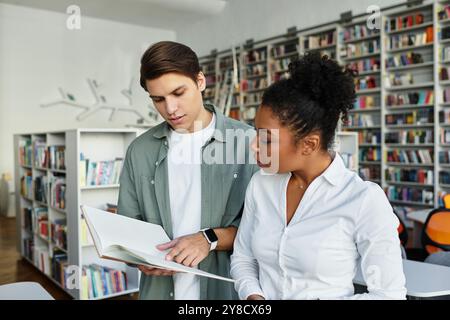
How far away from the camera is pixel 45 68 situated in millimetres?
9617

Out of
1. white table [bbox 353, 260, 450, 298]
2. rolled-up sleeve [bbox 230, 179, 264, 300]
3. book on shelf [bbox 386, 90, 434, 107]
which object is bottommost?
white table [bbox 353, 260, 450, 298]

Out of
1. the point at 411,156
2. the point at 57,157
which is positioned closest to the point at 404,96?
the point at 411,156

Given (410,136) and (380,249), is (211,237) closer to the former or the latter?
(380,249)

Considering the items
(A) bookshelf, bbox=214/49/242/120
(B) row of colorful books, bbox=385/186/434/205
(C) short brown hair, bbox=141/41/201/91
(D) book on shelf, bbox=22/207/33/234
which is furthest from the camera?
(A) bookshelf, bbox=214/49/242/120

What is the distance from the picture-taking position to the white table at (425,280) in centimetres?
190

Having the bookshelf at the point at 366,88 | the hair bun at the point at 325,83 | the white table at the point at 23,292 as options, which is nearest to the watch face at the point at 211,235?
the hair bun at the point at 325,83

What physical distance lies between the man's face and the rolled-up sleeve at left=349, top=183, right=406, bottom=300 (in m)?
0.58

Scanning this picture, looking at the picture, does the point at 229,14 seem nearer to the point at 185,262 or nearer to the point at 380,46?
the point at 380,46

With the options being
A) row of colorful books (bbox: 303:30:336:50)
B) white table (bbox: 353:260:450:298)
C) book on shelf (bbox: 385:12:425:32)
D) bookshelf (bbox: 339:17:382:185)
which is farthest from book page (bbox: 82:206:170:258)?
row of colorful books (bbox: 303:30:336:50)

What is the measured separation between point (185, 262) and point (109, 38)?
1037 centimetres

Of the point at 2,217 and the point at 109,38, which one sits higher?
the point at 109,38

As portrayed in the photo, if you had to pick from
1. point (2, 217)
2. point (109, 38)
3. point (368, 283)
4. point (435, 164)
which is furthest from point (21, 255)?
point (109, 38)

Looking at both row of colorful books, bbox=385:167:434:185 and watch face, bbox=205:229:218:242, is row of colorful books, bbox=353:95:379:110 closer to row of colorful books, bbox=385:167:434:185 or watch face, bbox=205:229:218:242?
row of colorful books, bbox=385:167:434:185

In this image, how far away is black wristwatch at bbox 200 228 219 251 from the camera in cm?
125
